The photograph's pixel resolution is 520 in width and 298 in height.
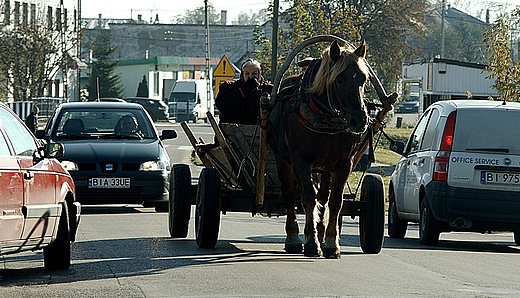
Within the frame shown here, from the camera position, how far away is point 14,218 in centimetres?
821

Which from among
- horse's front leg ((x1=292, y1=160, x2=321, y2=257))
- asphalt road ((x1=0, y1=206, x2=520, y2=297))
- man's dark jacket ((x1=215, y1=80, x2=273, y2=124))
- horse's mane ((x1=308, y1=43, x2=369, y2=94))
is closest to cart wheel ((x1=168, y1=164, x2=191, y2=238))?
asphalt road ((x1=0, y1=206, x2=520, y2=297))

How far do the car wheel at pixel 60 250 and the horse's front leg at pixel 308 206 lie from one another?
226cm

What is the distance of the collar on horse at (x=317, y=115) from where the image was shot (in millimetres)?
9812

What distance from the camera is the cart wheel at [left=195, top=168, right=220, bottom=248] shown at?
1063 centimetres

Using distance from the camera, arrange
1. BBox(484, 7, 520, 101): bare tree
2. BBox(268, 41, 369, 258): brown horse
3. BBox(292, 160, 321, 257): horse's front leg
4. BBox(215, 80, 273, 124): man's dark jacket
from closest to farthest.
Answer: BBox(268, 41, 369, 258): brown horse
BBox(292, 160, 321, 257): horse's front leg
BBox(215, 80, 273, 124): man's dark jacket
BBox(484, 7, 520, 101): bare tree

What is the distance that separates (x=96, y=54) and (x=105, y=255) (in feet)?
244

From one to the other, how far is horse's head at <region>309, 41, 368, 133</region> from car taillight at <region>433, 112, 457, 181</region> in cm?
294

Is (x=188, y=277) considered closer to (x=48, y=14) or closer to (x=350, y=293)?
(x=350, y=293)

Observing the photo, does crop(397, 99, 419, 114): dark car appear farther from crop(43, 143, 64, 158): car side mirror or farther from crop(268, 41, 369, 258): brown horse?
crop(43, 143, 64, 158): car side mirror

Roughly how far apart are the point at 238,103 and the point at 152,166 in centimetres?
462

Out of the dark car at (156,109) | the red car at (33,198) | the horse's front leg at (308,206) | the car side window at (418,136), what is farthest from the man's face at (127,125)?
the dark car at (156,109)

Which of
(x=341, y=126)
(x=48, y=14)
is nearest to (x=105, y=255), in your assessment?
(x=341, y=126)

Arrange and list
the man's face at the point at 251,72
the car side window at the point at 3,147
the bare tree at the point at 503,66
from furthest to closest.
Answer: the bare tree at the point at 503,66 < the man's face at the point at 251,72 < the car side window at the point at 3,147

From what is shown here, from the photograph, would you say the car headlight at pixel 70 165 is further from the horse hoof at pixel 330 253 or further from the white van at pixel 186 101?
the white van at pixel 186 101
